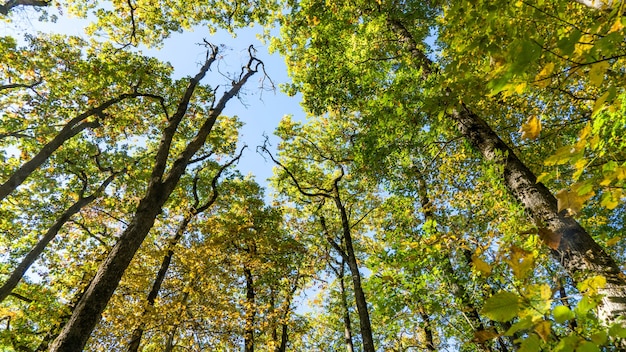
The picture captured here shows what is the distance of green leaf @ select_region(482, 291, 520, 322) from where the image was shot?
3.30 feet

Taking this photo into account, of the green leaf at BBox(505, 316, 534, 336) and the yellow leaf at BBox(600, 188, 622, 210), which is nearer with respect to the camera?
the green leaf at BBox(505, 316, 534, 336)

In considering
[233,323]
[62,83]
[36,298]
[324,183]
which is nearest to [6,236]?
[36,298]

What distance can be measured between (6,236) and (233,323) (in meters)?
9.76

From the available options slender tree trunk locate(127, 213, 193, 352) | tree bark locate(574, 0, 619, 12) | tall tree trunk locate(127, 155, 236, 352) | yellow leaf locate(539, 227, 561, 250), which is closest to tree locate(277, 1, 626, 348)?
yellow leaf locate(539, 227, 561, 250)

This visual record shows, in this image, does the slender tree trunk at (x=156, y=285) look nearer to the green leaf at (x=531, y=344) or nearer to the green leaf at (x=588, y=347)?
the green leaf at (x=531, y=344)

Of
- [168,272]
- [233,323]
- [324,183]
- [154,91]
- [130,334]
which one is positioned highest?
[154,91]

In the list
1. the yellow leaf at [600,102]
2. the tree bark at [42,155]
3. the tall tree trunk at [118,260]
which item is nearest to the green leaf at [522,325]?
the yellow leaf at [600,102]

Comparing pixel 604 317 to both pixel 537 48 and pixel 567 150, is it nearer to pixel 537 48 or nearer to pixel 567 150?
pixel 567 150

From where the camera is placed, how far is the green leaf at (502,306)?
3.30ft

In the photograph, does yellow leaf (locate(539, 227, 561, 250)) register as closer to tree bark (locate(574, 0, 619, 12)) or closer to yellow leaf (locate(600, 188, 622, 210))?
yellow leaf (locate(600, 188, 622, 210))

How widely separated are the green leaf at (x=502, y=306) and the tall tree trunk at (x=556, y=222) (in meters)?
1.32

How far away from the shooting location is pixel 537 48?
120 cm

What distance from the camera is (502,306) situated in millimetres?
1018

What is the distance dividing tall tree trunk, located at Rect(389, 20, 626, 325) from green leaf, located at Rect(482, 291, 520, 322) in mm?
1320
